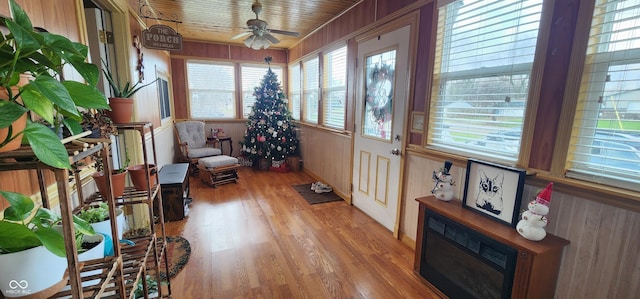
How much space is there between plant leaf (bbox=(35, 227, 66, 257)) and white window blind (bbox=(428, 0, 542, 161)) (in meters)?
2.11

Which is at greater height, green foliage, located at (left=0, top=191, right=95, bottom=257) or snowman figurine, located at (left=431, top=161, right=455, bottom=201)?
green foliage, located at (left=0, top=191, right=95, bottom=257)

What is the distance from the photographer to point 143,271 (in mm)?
1248

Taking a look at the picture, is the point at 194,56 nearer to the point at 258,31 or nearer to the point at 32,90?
the point at 258,31

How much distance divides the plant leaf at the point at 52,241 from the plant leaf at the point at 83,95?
1.02 feet

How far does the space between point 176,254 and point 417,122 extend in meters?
2.38

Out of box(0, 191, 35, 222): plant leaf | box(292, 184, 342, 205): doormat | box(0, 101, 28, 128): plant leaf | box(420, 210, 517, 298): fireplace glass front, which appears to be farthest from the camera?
box(292, 184, 342, 205): doormat

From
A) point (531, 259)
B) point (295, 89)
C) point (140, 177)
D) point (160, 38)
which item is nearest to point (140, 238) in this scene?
point (140, 177)

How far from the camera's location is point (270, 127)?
5.20m

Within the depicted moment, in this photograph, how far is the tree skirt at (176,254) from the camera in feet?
6.99

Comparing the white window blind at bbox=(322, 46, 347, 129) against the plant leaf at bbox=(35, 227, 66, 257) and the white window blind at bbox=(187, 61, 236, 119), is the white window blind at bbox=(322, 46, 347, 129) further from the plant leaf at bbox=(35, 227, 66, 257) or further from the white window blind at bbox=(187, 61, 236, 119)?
the plant leaf at bbox=(35, 227, 66, 257)

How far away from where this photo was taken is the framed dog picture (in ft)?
5.29

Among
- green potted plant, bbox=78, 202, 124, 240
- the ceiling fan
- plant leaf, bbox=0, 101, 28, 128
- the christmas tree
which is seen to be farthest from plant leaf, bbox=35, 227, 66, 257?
the christmas tree

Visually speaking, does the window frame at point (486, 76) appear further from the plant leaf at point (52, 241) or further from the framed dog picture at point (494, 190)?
the plant leaf at point (52, 241)

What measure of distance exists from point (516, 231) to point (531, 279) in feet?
0.84
